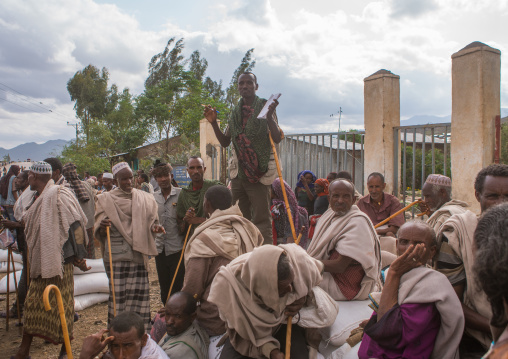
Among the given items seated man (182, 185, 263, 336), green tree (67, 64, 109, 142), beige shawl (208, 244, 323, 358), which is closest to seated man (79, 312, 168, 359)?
seated man (182, 185, 263, 336)

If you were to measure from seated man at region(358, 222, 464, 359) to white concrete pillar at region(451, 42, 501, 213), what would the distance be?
12.0ft

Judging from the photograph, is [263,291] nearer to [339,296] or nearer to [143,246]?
[339,296]

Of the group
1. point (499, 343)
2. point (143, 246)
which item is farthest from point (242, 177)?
point (499, 343)

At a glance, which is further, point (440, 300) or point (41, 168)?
point (41, 168)

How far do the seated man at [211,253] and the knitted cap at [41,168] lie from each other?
1.84 m

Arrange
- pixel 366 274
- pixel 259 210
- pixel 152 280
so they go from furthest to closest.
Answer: pixel 152 280 < pixel 259 210 < pixel 366 274

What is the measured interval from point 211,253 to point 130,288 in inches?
64.8

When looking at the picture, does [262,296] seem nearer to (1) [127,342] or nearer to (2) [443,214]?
(1) [127,342]

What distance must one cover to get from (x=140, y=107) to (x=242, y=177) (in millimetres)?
23542

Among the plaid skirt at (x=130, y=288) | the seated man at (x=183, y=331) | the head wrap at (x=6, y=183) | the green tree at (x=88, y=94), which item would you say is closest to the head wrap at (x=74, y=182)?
the plaid skirt at (x=130, y=288)

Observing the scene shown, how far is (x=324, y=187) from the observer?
241 inches

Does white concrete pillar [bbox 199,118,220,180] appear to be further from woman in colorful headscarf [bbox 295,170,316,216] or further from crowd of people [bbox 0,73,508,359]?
crowd of people [bbox 0,73,508,359]

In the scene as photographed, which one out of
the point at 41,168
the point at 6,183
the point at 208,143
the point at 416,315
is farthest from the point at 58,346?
the point at 208,143

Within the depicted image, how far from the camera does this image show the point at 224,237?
2.99 m
